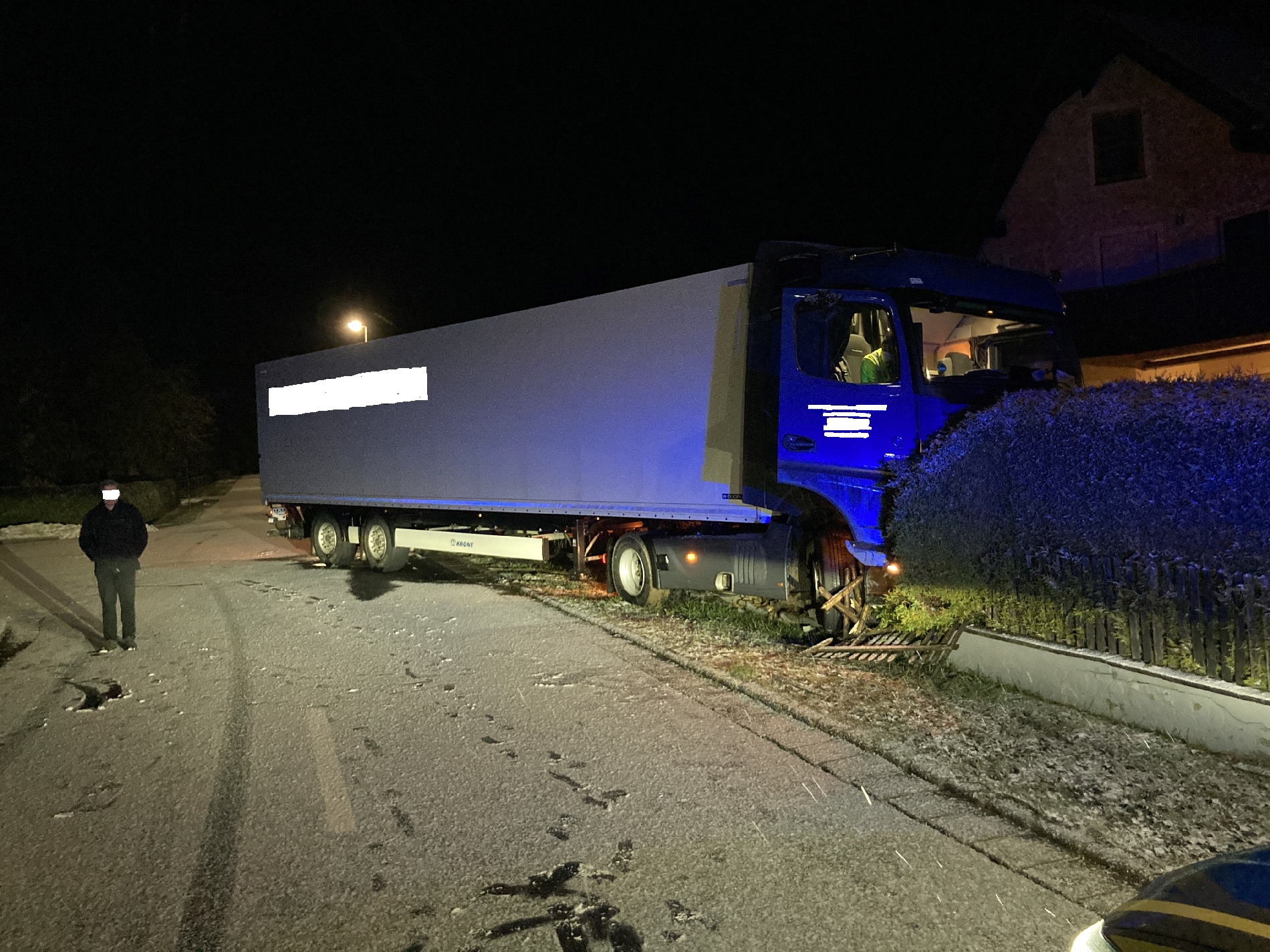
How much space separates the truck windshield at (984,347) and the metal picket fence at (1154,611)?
224 centimetres

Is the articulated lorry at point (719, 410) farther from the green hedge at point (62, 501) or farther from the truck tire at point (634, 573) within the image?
the green hedge at point (62, 501)

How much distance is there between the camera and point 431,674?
7.58 m

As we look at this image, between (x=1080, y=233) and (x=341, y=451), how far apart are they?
14.8m

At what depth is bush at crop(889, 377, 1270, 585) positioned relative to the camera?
528 cm

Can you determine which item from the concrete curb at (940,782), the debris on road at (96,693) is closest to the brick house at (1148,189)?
the concrete curb at (940,782)

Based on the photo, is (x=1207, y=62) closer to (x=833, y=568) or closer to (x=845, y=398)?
(x=845, y=398)

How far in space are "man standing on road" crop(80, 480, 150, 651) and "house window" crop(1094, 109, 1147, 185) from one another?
17.8 metres

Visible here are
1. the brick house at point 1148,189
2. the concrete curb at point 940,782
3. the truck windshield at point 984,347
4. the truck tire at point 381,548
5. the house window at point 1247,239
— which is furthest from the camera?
the brick house at point 1148,189

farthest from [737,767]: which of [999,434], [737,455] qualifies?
[737,455]

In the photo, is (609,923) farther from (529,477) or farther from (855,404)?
(529,477)

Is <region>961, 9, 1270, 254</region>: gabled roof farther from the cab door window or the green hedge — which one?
the green hedge

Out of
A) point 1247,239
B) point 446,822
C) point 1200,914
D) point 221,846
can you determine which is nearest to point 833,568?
point 446,822

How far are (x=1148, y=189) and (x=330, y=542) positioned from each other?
653 inches

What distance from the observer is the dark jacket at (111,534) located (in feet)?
28.6
